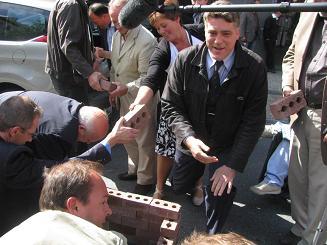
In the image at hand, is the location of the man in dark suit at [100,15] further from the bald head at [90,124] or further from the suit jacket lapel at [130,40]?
the bald head at [90,124]

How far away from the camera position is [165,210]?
209 centimetres

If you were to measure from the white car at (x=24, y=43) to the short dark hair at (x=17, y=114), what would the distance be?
7.46 feet

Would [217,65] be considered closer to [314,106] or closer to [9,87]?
[314,106]

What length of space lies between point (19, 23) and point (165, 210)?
3255 mm

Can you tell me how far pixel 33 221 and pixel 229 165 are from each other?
1.31m

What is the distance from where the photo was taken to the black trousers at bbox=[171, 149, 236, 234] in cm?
249

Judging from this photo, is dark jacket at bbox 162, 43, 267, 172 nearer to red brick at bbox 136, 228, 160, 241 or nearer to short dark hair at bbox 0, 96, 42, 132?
red brick at bbox 136, 228, 160, 241

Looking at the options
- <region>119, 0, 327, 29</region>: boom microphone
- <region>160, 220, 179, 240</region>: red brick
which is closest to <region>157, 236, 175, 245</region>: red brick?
<region>160, 220, 179, 240</region>: red brick

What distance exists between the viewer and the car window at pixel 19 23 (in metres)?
4.43

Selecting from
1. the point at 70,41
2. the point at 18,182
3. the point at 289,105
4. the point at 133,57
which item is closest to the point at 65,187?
the point at 18,182

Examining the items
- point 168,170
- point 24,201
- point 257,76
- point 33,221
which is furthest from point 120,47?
point 33,221

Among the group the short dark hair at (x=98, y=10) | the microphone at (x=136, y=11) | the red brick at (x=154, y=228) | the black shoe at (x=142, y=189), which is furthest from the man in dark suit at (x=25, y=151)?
the short dark hair at (x=98, y=10)

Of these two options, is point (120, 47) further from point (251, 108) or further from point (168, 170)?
point (251, 108)

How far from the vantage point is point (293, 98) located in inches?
103
